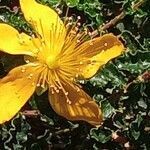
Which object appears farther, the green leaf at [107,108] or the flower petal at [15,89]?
the green leaf at [107,108]

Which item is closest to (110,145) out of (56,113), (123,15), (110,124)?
(110,124)

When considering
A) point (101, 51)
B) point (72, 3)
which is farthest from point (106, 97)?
point (72, 3)

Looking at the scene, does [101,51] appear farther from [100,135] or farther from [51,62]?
[100,135]

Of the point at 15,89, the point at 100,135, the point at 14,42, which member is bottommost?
the point at 100,135

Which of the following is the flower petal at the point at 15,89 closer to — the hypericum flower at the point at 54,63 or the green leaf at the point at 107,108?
the hypericum flower at the point at 54,63

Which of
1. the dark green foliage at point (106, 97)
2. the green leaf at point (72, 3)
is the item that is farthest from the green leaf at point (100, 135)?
the green leaf at point (72, 3)
